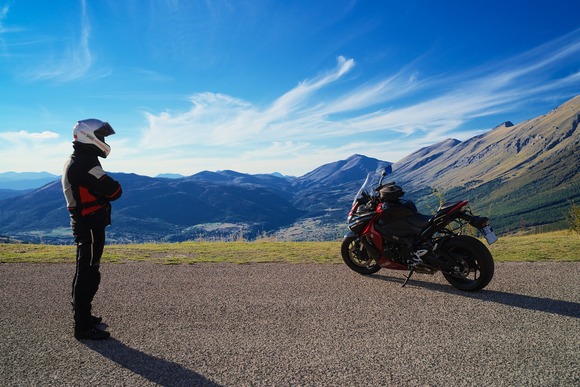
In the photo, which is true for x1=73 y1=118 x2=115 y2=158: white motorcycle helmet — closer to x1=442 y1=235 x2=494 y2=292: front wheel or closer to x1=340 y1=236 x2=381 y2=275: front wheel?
x1=340 y1=236 x2=381 y2=275: front wheel

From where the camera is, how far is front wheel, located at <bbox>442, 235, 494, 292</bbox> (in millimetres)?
5754

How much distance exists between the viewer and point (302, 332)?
4480mm

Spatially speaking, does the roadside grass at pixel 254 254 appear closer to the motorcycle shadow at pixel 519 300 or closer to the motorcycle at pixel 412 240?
the motorcycle at pixel 412 240

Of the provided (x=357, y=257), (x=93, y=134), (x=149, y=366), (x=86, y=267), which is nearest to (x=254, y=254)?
(x=357, y=257)

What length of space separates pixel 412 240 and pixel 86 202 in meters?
5.30

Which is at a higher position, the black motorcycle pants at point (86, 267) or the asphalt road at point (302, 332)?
the black motorcycle pants at point (86, 267)

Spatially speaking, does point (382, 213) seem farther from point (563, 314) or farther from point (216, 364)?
point (216, 364)

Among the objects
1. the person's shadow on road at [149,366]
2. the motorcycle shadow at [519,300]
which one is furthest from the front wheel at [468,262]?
the person's shadow on road at [149,366]

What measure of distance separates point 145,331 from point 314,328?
7.20 feet

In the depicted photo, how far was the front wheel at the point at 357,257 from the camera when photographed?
7.30 meters

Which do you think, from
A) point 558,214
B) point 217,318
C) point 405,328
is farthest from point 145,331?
point 558,214

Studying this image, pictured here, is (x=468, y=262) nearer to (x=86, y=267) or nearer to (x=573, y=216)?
(x=86, y=267)

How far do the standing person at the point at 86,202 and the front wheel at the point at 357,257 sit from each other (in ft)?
15.5

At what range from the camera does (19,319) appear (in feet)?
16.5
